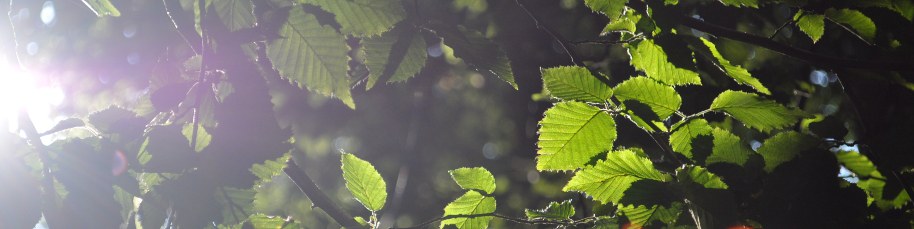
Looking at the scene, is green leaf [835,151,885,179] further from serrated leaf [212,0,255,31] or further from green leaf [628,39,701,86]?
serrated leaf [212,0,255,31]

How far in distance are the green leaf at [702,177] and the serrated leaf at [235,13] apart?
0.83 m

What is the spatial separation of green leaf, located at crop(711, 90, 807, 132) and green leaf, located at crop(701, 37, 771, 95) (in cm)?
7

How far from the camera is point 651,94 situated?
1.15 meters

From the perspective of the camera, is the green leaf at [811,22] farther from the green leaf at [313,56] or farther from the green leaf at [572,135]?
the green leaf at [313,56]

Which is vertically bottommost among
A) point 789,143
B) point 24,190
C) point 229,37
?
point 789,143

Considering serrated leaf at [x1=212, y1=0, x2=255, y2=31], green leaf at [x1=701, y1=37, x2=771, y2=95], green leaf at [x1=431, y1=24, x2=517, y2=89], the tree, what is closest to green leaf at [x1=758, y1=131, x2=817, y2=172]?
the tree

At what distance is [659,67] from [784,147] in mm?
290

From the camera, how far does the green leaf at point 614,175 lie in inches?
44.1

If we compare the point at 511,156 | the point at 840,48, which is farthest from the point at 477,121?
the point at 840,48

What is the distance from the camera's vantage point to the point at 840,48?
3.12 metres

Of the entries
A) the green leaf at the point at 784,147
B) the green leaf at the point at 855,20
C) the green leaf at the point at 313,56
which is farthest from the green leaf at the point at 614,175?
the green leaf at the point at 855,20

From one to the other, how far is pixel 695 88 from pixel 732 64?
135 centimetres

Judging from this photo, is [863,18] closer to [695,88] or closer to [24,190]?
[695,88]

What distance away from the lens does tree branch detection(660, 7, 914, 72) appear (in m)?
1.19
